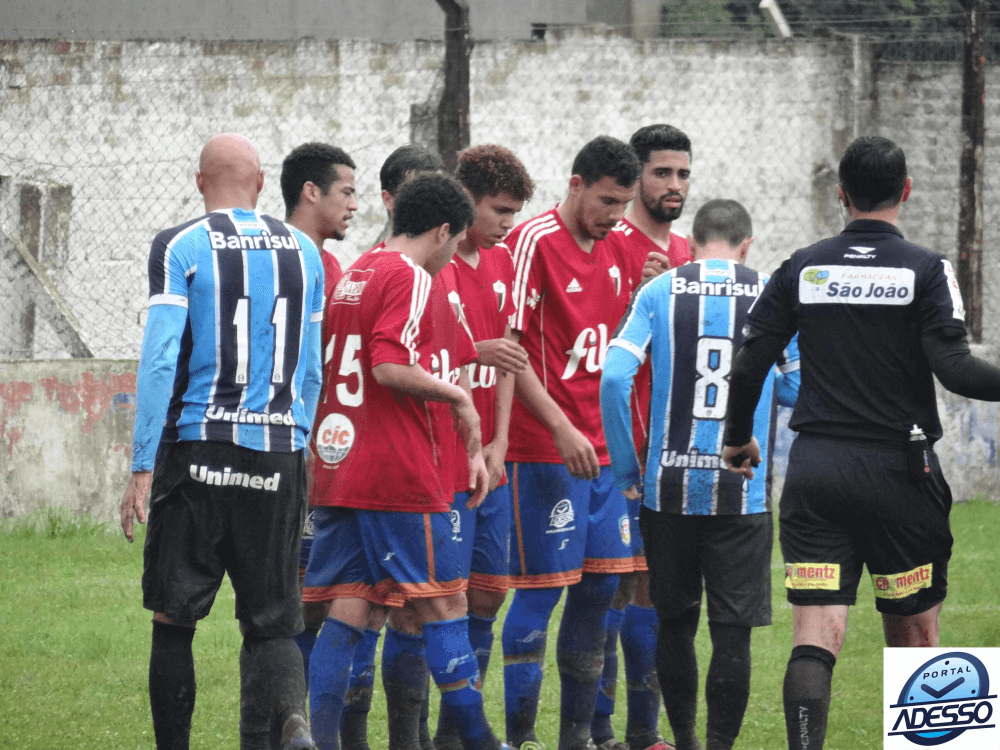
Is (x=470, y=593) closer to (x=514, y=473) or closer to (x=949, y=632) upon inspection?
(x=514, y=473)

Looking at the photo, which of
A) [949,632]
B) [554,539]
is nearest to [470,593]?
[554,539]

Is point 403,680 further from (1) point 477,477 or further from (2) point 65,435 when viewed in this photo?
(2) point 65,435

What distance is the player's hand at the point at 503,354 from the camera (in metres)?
5.35

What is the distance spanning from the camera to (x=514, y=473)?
575 cm

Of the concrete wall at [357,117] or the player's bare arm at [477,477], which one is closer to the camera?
the player's bare arm at [477,477]

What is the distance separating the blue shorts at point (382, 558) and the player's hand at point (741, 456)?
39.7 inches

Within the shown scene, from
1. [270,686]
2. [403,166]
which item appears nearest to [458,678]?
[270,686]

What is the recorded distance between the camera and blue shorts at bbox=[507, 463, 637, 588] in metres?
5.57

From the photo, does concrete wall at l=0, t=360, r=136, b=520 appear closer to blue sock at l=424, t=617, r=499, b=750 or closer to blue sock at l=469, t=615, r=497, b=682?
blue sock at l=469, t=615, r=497, b=682

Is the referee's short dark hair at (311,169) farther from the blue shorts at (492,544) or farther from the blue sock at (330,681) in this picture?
the blue sock at (330,681)

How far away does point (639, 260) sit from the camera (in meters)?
6.11

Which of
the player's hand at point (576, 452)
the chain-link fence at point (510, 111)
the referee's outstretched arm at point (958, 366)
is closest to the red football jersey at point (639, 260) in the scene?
the player's hand at point (576, 452)

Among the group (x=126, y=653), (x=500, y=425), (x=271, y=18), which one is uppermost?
(x=271, y=18)

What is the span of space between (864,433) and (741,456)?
0.54 metres
